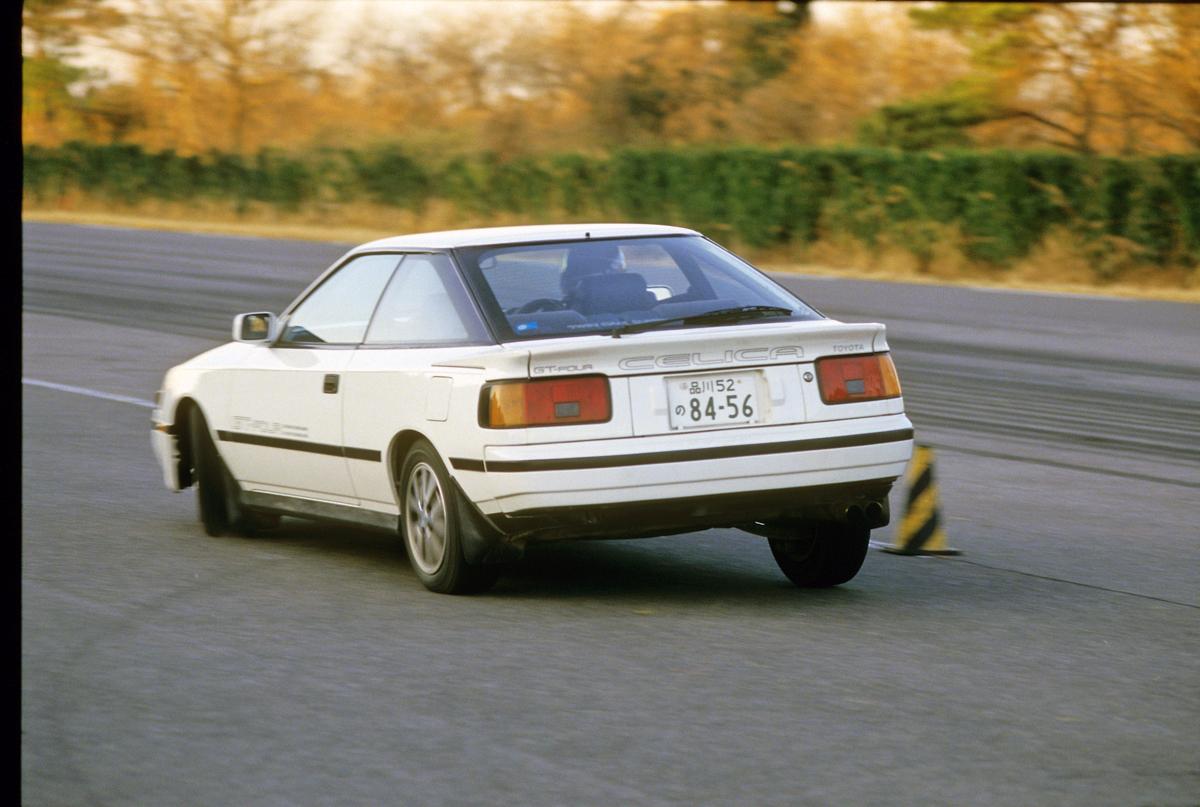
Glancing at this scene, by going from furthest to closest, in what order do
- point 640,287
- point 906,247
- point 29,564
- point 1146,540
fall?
1. point 906,247
2. point 1146,540
3. point 29,564
4. point 640,287

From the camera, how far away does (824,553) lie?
24.4 ft

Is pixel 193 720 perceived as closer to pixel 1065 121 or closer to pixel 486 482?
pixel 486 482

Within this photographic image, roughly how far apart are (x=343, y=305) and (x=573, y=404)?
1875 mm

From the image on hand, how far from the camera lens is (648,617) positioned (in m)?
6.92

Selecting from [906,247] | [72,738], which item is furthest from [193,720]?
Result: [906,247]

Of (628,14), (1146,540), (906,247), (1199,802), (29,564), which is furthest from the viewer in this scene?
(628,14)

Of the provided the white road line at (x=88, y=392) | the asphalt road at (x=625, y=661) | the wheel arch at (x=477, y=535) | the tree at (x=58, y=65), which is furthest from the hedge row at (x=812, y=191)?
the tree at (x=58, y=65)

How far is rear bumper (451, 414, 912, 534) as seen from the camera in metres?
6.69

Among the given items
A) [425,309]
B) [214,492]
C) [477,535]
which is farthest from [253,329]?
[477,535]

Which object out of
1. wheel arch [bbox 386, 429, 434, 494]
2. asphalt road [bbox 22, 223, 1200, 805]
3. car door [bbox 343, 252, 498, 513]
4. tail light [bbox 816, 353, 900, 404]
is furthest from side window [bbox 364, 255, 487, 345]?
tail light [bbox 816, 353, 900, 404]

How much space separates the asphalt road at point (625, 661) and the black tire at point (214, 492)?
15 centimetres

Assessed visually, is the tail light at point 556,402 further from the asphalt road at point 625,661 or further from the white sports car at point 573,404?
the asphalt road at point 625,661

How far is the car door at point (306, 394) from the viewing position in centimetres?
787

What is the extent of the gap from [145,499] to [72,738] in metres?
4.79
